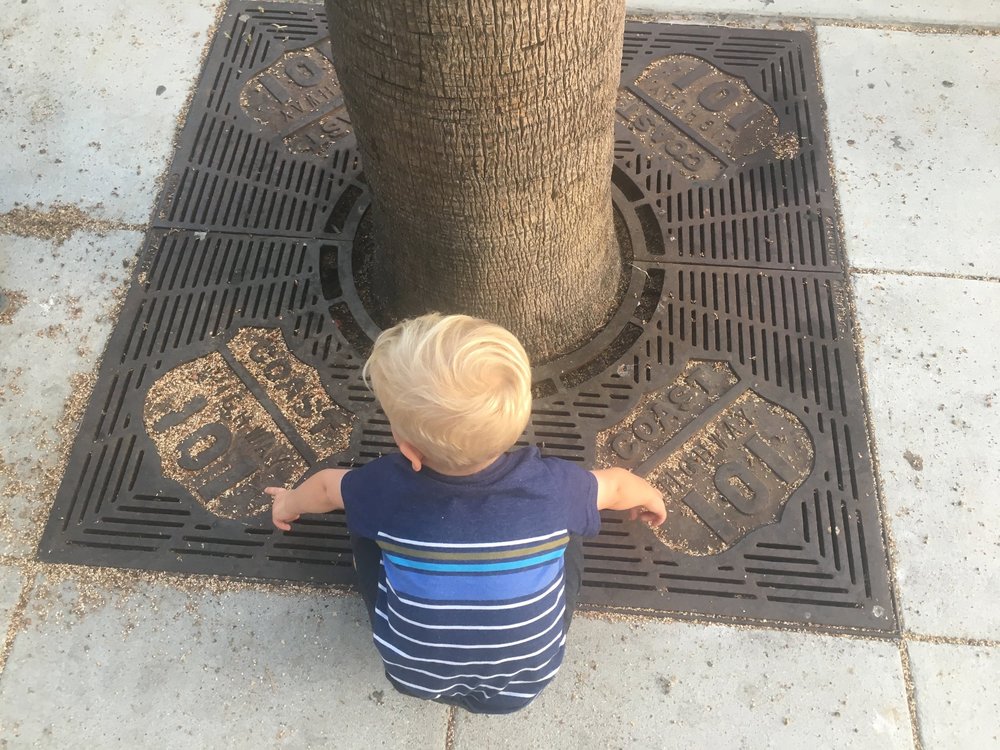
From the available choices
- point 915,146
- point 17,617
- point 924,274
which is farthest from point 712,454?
point 17,617

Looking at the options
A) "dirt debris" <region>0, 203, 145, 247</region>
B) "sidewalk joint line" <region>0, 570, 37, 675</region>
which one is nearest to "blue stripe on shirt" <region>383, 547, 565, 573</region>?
"sidewalk joint line" <region>0, 570, 37, 675</region>

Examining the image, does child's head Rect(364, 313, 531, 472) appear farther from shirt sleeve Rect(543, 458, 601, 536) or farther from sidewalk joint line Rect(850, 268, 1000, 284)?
sidewalk joint line Rect(850, 268, 1000, 284)

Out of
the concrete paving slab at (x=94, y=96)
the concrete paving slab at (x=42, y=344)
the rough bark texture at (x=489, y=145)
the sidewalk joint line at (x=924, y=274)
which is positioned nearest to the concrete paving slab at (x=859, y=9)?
the sidewalk joint line at (x=924, y=274)

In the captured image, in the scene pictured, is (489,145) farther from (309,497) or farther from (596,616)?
(596,616)

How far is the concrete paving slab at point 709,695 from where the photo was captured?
1.84 metres

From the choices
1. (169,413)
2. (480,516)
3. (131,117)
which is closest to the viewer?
(480,516)

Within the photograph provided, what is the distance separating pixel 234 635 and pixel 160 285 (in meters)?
1.22

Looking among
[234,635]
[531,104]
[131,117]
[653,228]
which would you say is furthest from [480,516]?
[131,117]

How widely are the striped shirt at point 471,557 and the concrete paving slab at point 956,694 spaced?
1033mm

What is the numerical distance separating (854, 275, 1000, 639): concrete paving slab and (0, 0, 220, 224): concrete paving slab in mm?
2558

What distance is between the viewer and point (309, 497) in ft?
6.16

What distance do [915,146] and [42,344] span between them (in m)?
3.12

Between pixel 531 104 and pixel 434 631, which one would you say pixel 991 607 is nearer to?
pixel 434 631

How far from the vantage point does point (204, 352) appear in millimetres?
2408
